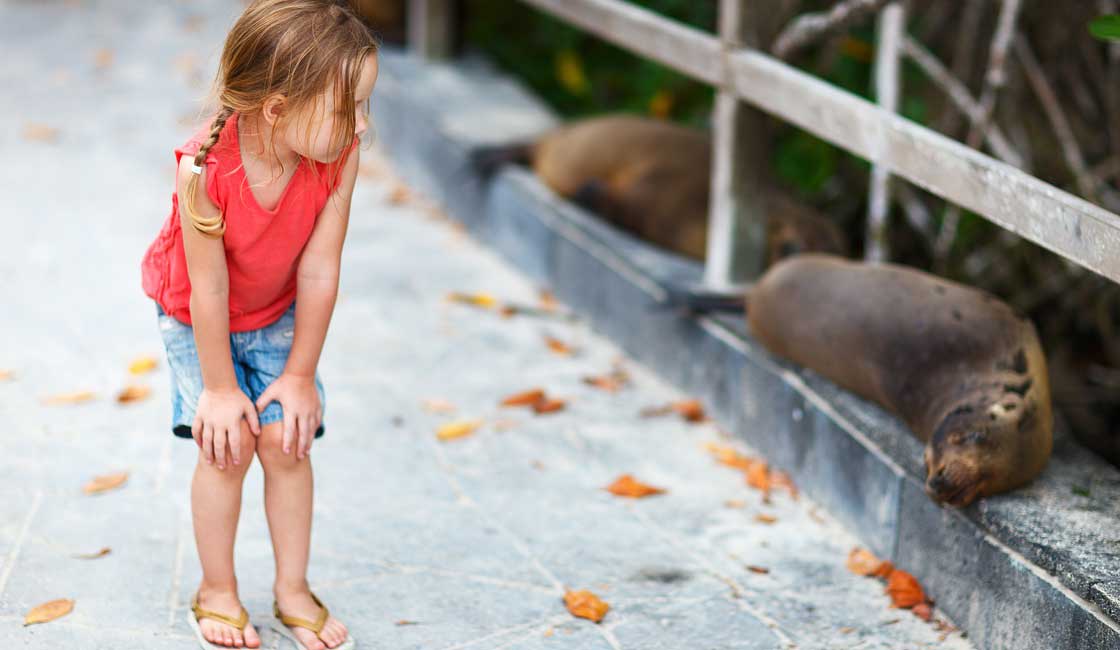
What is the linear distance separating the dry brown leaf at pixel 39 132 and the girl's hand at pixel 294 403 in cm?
481

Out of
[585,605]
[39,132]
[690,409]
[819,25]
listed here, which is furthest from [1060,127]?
[39,132]

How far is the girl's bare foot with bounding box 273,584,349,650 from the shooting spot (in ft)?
9.19

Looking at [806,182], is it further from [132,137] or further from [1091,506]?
[132,137]

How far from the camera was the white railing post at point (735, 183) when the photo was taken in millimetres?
4117

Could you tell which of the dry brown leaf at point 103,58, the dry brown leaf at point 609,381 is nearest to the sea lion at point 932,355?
the dry brown leaf at point 609,381

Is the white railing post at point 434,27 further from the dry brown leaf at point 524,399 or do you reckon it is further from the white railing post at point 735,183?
the dry brown leaf at point 524,399

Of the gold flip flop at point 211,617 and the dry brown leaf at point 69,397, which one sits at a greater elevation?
the gold flip flop at point 211,617

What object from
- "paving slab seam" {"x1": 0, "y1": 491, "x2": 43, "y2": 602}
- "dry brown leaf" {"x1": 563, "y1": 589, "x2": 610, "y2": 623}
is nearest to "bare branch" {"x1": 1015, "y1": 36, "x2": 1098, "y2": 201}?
"dry brown leaf" {"x1": 563, "y1": 589, "x2": 610, "y2": 623}

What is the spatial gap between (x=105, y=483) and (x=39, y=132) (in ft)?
13.3

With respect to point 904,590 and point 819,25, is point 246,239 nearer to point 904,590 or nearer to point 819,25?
point 904,590

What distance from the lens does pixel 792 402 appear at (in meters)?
3.76

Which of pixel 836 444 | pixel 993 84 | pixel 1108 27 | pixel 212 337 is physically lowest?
pixel 836 444

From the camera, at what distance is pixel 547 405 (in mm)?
4254

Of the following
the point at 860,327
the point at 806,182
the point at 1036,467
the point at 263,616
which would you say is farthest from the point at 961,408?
the point at 806,182
